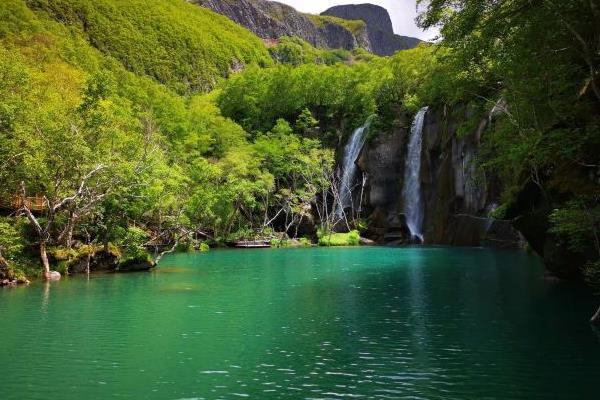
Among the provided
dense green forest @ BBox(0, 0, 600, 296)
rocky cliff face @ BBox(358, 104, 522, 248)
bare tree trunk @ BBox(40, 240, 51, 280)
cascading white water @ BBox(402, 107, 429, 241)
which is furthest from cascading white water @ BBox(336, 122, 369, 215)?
bare tree trunk @ BBox(40, 240, 51, 280)

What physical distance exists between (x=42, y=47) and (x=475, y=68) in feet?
148

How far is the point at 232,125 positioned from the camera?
64.4 meters

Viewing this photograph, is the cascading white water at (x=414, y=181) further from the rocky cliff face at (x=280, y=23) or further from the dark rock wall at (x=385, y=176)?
the rocky cliff face at (x=280, y=23)

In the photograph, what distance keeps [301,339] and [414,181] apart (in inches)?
1692

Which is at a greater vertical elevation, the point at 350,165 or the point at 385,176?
the point at 350,165

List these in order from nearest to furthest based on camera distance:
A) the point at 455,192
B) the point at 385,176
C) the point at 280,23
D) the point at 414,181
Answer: the point at 455,192
the point at 414,181
the point at 385,176
the point at 280,23

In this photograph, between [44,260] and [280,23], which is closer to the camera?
[44,260]

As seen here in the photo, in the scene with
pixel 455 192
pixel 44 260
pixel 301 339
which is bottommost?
pixel 301 339

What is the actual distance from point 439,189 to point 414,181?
427cm

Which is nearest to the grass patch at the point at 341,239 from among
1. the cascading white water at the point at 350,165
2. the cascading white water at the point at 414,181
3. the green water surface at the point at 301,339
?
the cascading white water at the point at 350,165

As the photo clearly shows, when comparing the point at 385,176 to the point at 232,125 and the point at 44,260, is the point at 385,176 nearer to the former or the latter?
the point at 232,125

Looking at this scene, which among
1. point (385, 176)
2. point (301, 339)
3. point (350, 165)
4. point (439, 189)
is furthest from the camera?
point (350, 165)

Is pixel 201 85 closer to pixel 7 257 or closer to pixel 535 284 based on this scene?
pixel 7 257

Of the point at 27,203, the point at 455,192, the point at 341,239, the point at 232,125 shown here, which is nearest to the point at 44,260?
the point at 27,203
